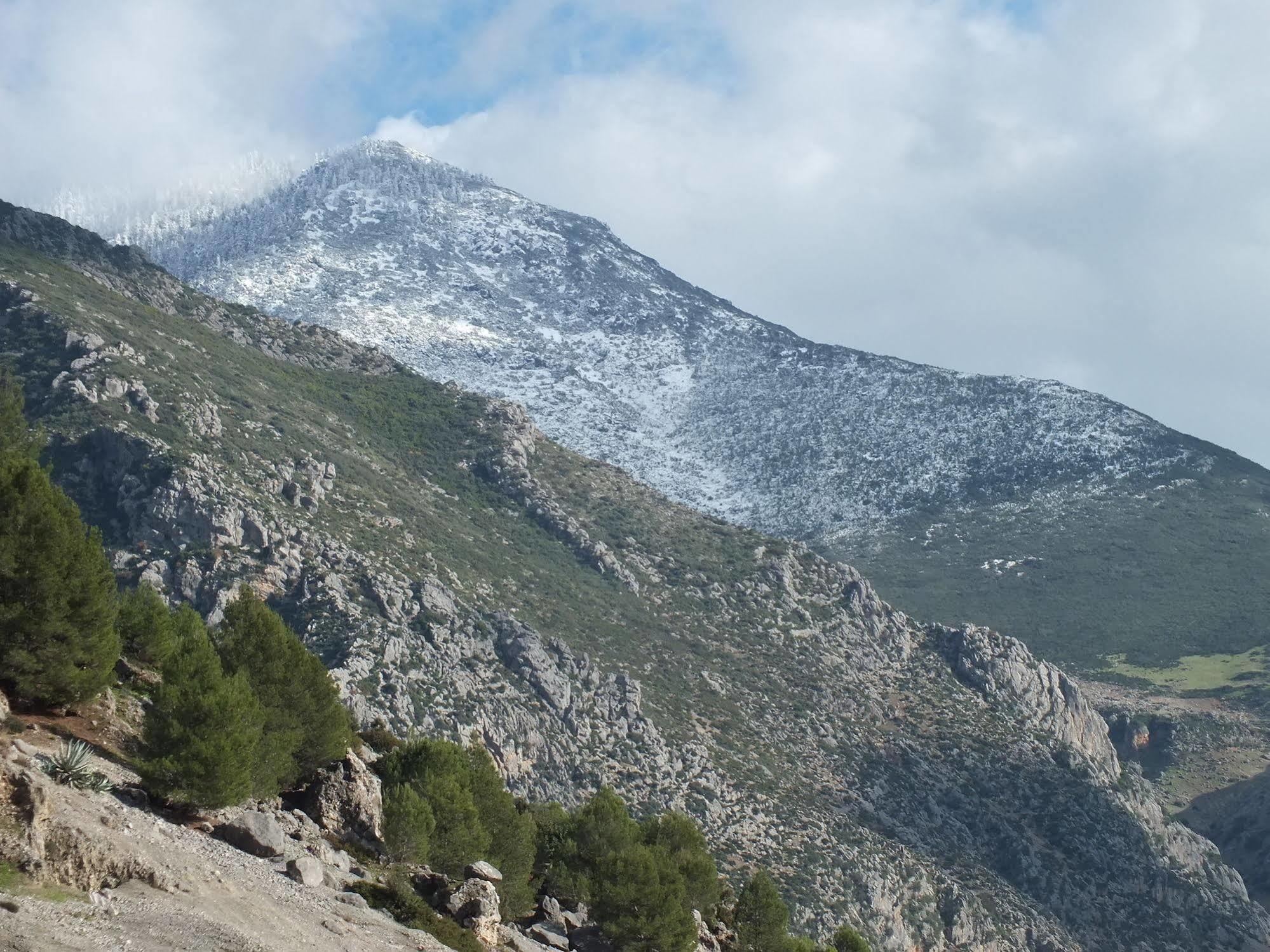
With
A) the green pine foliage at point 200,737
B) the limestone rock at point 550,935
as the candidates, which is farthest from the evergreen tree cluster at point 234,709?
the limestone rock at point 550,935

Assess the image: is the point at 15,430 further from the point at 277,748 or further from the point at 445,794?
the point at 277,748

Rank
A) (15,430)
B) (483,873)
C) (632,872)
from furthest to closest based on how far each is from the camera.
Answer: (15,430) → (632,872) → (483,873)

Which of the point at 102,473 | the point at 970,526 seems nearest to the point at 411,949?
the point at 102,473

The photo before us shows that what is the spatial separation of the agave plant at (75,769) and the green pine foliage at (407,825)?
989cm

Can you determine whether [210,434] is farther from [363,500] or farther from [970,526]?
[970,526]

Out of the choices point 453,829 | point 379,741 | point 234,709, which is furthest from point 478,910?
point 379,741

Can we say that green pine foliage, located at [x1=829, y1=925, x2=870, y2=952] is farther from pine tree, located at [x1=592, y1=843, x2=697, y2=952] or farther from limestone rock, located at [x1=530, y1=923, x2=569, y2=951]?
limestone rock, located at [x1=530, y1=923, x2=569, y2=951]

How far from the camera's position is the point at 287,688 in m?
39.6

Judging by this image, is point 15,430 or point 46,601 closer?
point 46,601

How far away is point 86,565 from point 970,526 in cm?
15357

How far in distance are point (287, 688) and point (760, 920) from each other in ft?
76.1

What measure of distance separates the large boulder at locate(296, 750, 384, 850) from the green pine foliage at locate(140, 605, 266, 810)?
156 inches

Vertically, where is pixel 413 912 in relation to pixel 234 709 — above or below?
below

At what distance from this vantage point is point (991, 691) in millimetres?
113250
